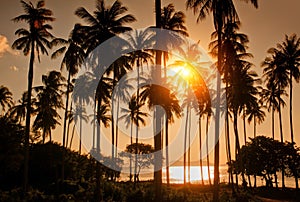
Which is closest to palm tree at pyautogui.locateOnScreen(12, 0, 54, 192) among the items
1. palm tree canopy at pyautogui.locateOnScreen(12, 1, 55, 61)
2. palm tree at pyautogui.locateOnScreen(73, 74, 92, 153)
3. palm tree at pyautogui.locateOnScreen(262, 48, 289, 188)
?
palm tree canopy at pyautogui.locateOnScreen(12, 1, 55, 61)

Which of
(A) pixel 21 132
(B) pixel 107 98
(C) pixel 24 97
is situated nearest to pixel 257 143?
(B) pixel 107 98

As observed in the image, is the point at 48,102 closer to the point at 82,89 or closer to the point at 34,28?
the point at 82,89

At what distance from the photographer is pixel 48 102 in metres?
47.6

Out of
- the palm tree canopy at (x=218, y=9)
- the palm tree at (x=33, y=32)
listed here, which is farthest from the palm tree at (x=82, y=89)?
the palm tree canopy at (x=218, y=9)

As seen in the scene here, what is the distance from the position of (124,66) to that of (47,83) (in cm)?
2015

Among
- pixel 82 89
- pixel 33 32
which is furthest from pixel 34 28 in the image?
pixel 82 89

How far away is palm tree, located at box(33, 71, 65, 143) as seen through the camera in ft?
155

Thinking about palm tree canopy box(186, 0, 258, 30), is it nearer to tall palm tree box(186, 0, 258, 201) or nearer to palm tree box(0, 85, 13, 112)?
tall palm tree box(186, 0, 258, 201)

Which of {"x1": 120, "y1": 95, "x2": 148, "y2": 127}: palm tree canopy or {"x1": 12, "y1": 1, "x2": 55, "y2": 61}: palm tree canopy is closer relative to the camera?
{"x1": 12, "y1": 1, "x2": 55, "y2": 61}: palm tree canopy

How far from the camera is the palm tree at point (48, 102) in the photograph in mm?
47219

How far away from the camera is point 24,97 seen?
178 ft

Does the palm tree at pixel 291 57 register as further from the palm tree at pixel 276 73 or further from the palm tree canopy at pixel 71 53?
the palm tree canopy at pixel 71 53

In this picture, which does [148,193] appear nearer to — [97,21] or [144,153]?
[97,21]

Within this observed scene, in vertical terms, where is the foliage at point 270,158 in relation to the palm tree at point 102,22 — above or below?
below
